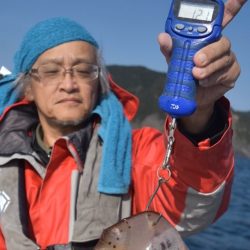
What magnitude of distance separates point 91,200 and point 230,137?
105 centimetres

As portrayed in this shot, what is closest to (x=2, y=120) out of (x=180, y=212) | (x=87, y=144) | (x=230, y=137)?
(x=87, y=144)

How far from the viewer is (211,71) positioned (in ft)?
7.16

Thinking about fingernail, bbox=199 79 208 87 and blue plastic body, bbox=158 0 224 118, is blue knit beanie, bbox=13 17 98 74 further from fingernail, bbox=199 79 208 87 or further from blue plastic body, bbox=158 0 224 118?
fingernail, bbox=199 79 208 87

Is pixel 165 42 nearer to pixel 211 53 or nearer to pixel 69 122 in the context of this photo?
pixel 211 53

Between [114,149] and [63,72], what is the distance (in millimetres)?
648

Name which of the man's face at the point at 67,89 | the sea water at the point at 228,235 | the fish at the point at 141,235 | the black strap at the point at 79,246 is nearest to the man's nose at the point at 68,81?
the man's face at the point at 67,89

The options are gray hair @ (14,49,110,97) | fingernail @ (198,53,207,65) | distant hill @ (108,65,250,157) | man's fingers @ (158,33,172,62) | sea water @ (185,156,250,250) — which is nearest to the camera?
fingernail @ (198,53,207,65)

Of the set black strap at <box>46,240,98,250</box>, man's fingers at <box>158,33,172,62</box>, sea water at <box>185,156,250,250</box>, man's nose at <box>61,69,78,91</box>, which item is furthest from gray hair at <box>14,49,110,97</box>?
sea water at <box>185,156,250,250</box>

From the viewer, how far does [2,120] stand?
3756 millimetres

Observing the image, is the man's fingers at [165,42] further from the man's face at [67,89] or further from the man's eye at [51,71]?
the man's eye at [51,71]

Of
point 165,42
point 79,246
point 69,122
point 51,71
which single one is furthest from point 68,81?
point 165,42

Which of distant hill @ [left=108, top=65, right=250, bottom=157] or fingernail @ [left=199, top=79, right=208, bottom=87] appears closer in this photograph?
fingernail @ [left=199, top=79, right=208, bottom=87]

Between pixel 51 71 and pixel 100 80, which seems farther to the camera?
pixel 100 80

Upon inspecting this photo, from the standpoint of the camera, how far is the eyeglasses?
3.41 meters
